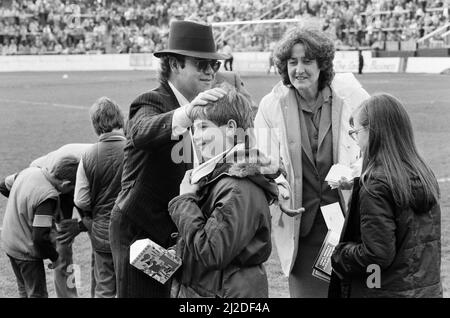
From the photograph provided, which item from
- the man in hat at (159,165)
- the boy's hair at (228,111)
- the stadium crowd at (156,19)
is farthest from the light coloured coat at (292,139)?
the stadium crowd at (156,19)

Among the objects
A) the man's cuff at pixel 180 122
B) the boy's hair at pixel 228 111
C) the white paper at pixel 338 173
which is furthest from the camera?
the white paper at pixel 338 173

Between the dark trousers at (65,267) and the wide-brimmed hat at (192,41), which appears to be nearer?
the wide-brimmed hat at (192,41)

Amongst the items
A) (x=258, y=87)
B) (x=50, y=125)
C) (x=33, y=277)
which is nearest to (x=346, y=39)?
(x=258, y=87)

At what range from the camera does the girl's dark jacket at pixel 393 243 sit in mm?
3039

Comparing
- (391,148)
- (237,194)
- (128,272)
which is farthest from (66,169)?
(391,148)

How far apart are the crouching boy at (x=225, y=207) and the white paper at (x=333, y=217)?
67cm

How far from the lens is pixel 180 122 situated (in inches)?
127

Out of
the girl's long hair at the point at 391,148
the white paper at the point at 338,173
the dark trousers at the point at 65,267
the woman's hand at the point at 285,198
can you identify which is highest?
the girl's long hair at the point at 391,148

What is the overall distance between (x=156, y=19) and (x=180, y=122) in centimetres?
4437

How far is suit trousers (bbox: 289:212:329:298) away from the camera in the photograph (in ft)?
12.8

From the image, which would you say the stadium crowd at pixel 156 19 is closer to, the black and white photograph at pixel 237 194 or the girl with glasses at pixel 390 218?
the black and white photograph at pixel 237 194

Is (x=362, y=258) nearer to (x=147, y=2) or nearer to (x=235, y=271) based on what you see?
(x=235, y=271)

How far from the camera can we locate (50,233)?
4.71 metres
